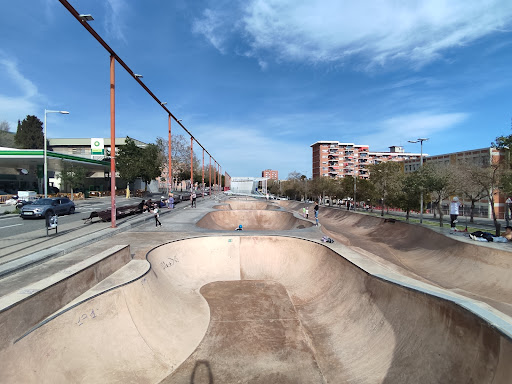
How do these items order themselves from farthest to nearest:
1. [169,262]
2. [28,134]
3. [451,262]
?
[28,134] → [451,262] → [169,262]

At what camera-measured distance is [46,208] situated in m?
18.2

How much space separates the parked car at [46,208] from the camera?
17.2 meters

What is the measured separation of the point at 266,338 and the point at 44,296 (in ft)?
14.5

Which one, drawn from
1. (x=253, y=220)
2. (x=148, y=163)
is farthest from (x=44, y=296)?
(x=148, y=163)

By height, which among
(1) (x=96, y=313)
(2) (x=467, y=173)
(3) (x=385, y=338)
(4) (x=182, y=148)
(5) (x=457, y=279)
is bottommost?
(5) (x=457, y=279)

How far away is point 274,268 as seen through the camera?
36.5 ft

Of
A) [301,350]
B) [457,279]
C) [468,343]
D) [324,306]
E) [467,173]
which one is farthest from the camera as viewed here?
[467,173]

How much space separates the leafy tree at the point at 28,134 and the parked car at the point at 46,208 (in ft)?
218

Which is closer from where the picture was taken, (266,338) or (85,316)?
(85,316)

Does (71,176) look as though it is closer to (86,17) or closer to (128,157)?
(128,157)

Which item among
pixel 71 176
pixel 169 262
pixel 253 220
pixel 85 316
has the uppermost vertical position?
pixel 71 176

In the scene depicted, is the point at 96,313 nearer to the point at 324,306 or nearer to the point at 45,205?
the point at 324,306

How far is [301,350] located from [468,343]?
10.4 ft

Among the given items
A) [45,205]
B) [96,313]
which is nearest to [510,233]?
[96,313]
